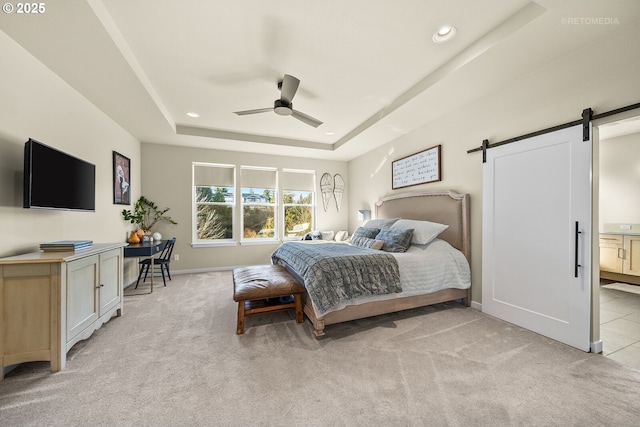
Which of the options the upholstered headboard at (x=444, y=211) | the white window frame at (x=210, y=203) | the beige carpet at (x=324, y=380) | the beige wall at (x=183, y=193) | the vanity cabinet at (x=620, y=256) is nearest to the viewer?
the beige carpet at (x=324, y=380)

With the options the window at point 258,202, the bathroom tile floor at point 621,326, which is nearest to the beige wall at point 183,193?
the window at point 258,202

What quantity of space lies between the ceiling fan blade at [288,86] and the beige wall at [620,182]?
558 cm

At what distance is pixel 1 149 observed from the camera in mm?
1951

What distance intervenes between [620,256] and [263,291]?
5.79 meters

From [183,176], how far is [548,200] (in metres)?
5.65

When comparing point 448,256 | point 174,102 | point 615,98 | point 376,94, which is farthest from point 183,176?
point 615,98

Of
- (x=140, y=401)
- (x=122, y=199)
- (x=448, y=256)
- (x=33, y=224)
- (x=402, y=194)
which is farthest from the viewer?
(x=402, y=194)

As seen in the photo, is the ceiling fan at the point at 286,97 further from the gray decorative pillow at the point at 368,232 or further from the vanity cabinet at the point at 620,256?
the vanity cabinet at the point at 620,256

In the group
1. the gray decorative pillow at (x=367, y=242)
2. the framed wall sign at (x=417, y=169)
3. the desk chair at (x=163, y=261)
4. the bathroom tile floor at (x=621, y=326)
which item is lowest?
the bathroom tile floor at (x=621, y=326)

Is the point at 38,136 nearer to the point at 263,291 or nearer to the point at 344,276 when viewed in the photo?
the point at 263,291

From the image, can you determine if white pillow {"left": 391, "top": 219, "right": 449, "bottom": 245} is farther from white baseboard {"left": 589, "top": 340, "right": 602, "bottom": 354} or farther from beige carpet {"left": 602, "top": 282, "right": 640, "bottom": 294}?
beige carpet {"left": 602, "top": 282, "right": 640, "bottom": 294}

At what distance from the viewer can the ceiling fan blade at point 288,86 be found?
2.48m

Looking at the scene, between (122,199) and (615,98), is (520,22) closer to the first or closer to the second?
(615,98)

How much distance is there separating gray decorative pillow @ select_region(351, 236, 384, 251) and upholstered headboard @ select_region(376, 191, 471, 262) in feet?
3.05
